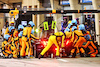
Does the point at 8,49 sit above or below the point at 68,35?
below

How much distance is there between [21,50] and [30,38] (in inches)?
25.6

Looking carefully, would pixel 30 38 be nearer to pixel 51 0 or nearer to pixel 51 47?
pixel 51 47

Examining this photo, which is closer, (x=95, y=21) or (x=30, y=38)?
(x=30, y=38)

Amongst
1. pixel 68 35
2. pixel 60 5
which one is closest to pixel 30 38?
pixel 68 35

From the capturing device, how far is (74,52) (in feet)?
26.5

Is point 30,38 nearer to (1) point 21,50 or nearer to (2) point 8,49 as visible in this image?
(1) point 21,50

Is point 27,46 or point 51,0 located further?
point 51,0

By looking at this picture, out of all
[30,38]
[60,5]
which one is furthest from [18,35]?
[60,5]

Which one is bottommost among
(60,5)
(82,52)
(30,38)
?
(82,52)

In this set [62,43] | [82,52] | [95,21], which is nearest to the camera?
[62,43]

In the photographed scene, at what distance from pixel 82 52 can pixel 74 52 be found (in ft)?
1.28

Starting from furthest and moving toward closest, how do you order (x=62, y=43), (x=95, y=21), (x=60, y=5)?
(x=60, y=5)
(x=95, y=21)
(x=62, y=43)

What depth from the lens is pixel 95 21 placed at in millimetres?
13867

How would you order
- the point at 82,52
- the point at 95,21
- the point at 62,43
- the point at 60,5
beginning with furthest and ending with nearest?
the point at 60,5, the point at 95,21, the point at 82,52, the point at 62,43
